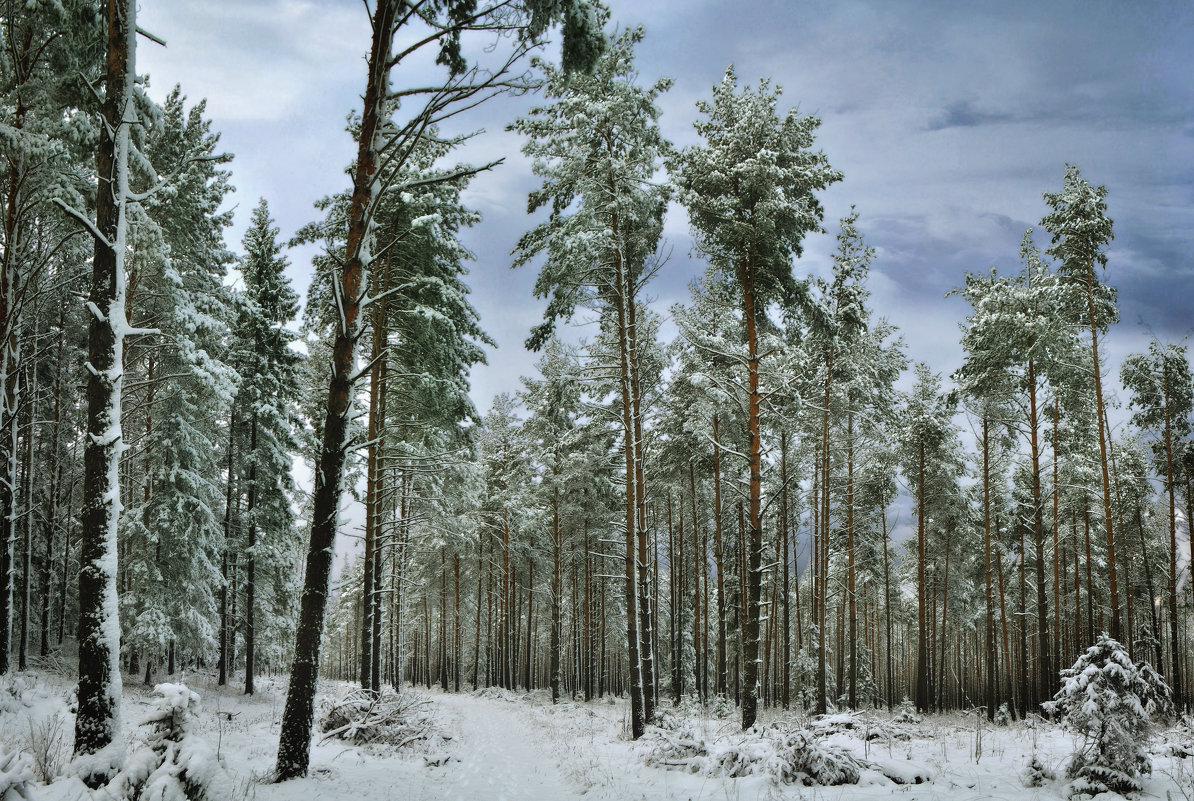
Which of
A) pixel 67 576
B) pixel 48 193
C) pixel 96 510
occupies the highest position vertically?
pixel 48 193

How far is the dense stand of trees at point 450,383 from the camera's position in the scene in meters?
7.50

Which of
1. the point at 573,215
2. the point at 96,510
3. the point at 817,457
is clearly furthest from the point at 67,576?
the point at 817,457

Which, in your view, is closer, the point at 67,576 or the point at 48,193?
the point at 48,193

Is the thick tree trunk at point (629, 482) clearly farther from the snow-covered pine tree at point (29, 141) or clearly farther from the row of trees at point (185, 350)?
the snow-covered pine tree at point (29, 141)

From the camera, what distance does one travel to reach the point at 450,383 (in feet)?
50.2

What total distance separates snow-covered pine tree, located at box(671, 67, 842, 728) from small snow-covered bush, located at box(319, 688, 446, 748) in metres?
6.09

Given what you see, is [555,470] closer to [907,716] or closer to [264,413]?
[264,413]

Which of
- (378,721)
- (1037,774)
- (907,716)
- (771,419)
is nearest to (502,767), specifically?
(378,721)

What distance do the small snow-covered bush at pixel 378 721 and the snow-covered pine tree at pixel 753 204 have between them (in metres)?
6.09

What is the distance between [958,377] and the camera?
20.7 m

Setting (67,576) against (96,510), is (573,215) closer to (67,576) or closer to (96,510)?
(96,510)

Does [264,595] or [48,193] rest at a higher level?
[48,193]

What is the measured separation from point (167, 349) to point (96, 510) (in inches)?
509

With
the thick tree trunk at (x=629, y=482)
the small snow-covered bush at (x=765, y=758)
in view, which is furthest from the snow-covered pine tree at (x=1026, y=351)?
the small snow-covered bush at (x=765, y=758)
